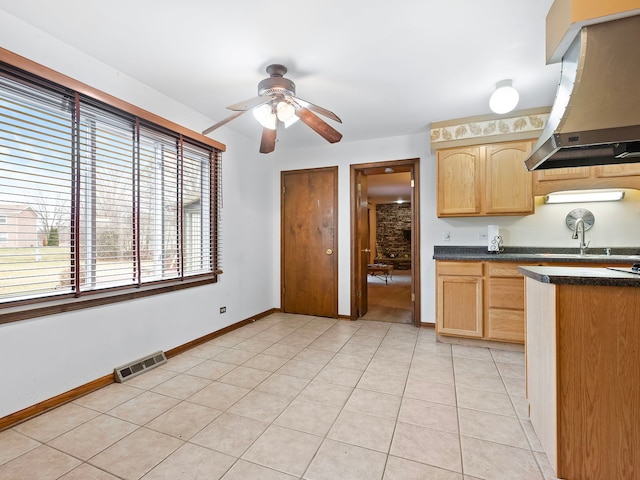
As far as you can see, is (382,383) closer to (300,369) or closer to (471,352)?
(300,369)

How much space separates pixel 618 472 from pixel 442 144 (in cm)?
297

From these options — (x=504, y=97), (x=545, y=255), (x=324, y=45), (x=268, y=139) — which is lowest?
(x=545, y=255)

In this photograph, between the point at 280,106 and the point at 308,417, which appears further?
the point at 280,106

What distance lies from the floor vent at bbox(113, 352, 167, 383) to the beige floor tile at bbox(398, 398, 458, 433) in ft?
6.65

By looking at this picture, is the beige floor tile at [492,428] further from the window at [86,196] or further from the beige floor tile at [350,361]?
the window at [86,196]

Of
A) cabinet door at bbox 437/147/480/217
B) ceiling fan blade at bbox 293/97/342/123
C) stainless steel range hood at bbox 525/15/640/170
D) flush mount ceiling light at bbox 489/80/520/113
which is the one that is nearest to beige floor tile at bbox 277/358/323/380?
ceiling fan blade at bbox 293/97/342/123

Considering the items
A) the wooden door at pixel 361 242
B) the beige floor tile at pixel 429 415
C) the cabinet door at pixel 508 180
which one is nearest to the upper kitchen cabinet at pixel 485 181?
the cabinet door at pixel 508 180

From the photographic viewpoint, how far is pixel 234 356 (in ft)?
9.43

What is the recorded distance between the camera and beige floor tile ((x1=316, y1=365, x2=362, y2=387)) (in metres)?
2.35

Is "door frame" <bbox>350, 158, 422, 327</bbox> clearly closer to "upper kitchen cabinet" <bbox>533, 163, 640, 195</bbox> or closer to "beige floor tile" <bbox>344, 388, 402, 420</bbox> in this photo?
"upper kitchen cabinet" <bbox>533, 163, 640, 195</bbox>

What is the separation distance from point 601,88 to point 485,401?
1.93 m

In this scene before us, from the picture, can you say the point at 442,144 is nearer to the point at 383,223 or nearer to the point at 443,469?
the point at 443,469

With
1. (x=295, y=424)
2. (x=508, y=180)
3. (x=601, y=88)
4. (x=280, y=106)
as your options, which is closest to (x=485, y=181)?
(x=508, y=180)

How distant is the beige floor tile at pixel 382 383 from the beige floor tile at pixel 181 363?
146 cm
